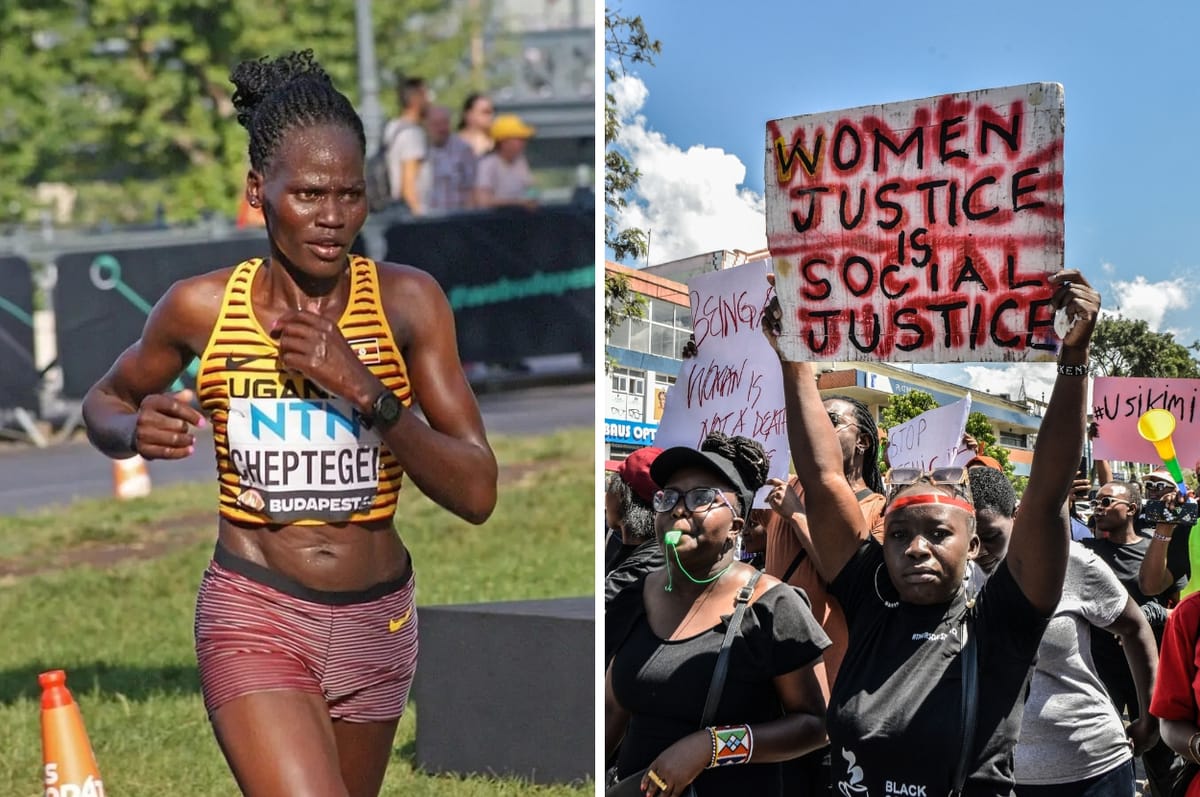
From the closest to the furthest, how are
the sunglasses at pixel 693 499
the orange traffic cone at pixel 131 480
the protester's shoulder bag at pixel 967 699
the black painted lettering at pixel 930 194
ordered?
the protester's shoulder bag at pixel 967 699 < the black painted lettering at pixel 930 194 < the sunglasses at pixel 693 499 < the orange traffic cone at pixel 131 480

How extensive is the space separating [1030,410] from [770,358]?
2.56 m

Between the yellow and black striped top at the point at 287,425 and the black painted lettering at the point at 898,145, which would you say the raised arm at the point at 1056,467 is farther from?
the yellow and black striped top at the point at 287,425

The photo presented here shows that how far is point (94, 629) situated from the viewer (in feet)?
32.9

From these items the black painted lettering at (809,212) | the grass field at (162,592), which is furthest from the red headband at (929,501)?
the grass field at (162,592)

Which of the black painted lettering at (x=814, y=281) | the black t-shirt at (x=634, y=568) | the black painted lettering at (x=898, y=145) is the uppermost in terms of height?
the black painted lettering at (x=898, y=145)

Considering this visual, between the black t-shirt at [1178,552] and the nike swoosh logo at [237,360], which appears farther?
the black t-shirt at [1178,552]

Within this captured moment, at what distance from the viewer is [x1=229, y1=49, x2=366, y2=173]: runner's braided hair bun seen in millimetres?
3619

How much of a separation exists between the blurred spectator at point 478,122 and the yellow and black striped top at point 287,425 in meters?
16.6

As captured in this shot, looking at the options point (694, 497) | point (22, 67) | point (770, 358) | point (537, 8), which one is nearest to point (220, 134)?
point (22, 67)

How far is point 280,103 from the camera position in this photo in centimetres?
363

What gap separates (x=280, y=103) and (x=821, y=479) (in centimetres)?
161

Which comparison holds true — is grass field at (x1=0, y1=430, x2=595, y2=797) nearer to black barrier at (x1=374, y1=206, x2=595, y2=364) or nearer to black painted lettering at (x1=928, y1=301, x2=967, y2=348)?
black barrier at (x1=374, y1=206, x2=595, y2=364)

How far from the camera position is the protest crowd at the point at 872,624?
3578 millimetres

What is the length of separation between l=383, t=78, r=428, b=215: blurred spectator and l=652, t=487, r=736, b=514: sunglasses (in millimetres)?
13960
